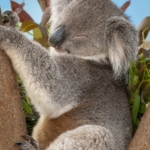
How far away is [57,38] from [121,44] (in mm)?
462

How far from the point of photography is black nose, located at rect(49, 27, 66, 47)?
2407mm

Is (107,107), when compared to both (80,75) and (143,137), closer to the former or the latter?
(80,75)

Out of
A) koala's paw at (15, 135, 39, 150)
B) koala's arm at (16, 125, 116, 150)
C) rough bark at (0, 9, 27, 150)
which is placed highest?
rough bark at (0, 9, 27, 150)

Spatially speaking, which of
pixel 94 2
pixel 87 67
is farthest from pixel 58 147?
pixel 94 2

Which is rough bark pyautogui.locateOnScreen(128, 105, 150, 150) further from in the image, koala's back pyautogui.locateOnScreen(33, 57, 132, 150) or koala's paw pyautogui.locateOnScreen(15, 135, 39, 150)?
koala's paw pyautogui.locateOnScreen(15, 135, 39, 150)

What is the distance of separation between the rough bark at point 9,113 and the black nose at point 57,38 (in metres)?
0.60

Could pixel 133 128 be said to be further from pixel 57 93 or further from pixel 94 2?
pixel 94 2

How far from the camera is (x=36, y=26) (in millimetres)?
2441

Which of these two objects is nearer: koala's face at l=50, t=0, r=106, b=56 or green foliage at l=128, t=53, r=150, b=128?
green foliage at l=128, t=53, r=150, b=128

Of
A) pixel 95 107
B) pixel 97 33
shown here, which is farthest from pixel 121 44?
pixel 95 107

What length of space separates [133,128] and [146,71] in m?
0.43

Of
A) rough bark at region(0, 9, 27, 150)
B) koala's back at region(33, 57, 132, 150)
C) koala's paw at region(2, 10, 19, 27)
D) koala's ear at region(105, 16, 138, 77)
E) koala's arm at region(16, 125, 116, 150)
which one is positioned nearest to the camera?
rough bark at region(0, 9, 27, 150)

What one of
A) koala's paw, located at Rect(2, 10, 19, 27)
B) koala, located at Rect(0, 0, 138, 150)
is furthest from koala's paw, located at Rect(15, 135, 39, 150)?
koala's paw, located at Rect(2, 10, 19, 27)

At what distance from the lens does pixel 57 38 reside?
241cm
